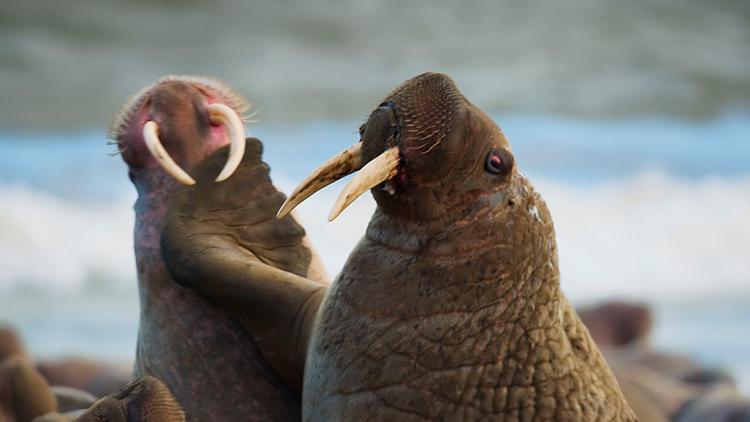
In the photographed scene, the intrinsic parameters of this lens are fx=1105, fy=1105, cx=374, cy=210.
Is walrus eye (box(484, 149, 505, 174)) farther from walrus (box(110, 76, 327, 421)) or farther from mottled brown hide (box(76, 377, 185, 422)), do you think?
mottled brown hide (box(76, 377, 185, 422))

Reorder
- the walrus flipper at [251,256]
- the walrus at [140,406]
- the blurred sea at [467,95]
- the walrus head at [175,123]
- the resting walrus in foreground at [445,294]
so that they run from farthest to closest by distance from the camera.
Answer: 1. the blurred sea at [467,95]
2. the walrus head at [175,123]
3. the walrus flipper at [251,256]
4. the walrus at [140,406]
5. the resting walrus in foreground at [445,294]

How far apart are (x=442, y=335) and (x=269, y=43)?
1436 centimetres

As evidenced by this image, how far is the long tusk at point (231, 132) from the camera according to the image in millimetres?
3211

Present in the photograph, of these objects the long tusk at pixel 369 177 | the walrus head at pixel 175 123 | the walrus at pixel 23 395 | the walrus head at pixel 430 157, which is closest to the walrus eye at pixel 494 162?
the walrus head at pixel 430 157

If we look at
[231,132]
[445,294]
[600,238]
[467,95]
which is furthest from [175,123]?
[467,95]

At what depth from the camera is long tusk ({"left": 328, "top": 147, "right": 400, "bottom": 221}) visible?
8.02 feet

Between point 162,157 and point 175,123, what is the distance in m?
0.33

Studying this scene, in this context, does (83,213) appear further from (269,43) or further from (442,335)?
(442,335)

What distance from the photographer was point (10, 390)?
441cm

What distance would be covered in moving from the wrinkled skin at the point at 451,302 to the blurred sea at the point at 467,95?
1229 cm

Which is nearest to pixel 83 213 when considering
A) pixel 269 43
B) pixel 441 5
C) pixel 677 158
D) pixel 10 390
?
pixel 269 43

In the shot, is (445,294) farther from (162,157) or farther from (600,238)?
(600,238)

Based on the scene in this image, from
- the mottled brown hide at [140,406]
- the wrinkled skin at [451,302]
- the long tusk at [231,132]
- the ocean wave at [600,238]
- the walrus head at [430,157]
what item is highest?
the ocean wave at [600,238]

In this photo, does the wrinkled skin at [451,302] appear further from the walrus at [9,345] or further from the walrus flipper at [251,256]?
the walrus at [9,345]
